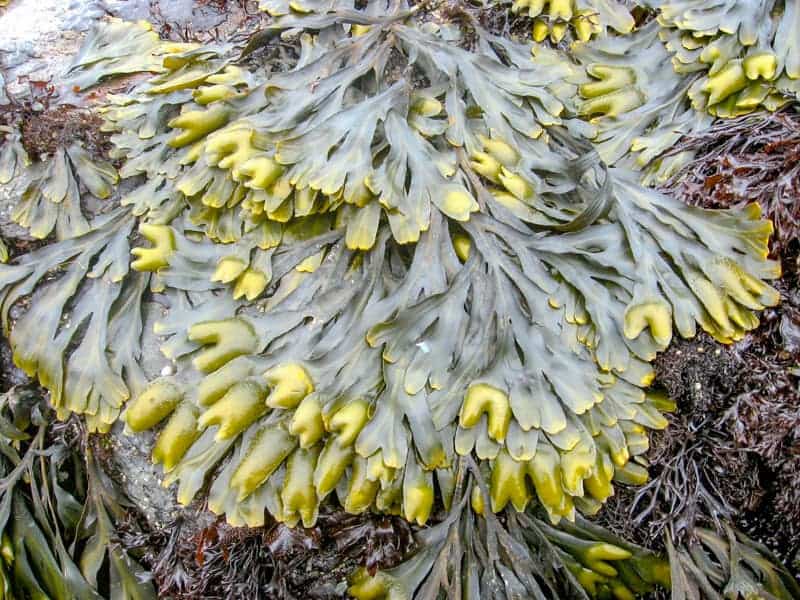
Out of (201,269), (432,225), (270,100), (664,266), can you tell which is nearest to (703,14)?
(664,266)

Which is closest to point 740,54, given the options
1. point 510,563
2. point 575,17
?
point 575,17

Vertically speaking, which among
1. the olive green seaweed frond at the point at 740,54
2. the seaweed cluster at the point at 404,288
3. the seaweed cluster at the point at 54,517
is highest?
the olive green seaweed frond at the point at 740,54

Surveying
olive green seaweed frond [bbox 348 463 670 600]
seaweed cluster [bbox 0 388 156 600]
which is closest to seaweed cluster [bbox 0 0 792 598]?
olive green seaweed frond [bbox 348 463 670 600]

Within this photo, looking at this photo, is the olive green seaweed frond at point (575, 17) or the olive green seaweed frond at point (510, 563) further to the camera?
the olive green seaweed frond at point (575, 17)

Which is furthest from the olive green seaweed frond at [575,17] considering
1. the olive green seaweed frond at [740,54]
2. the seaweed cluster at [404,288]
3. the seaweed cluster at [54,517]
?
the seaweed cluster at [54,517]

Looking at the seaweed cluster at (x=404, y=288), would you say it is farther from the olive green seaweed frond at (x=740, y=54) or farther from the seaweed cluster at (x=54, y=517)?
the seaweed cluster at (x=54, y=517)

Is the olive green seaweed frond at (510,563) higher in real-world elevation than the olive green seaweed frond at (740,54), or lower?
lower

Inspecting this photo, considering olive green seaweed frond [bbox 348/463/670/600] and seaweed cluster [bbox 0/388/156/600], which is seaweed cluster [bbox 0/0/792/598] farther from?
seaweed cluster [bbox 0/388/156/600]

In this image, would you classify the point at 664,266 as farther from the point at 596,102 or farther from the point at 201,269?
the point at 201,269

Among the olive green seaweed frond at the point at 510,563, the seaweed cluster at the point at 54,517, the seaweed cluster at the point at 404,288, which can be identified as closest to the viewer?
the seaweed cluster at the point at 404,288
